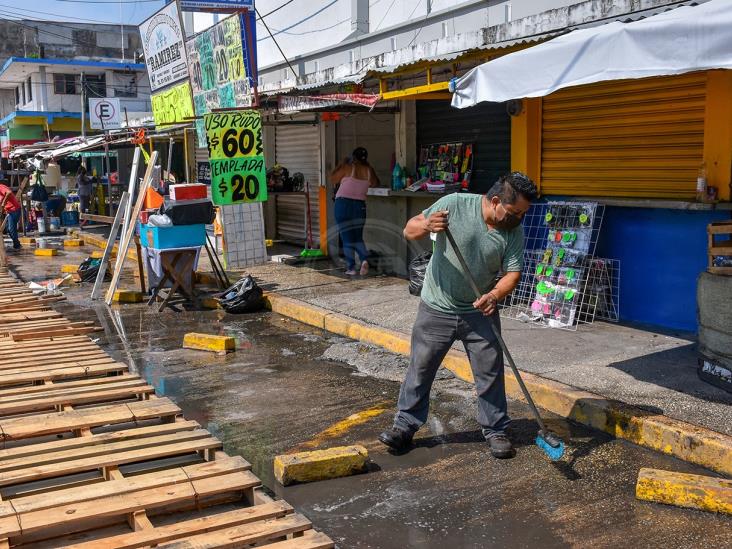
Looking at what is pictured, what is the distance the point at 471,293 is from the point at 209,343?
160 inches

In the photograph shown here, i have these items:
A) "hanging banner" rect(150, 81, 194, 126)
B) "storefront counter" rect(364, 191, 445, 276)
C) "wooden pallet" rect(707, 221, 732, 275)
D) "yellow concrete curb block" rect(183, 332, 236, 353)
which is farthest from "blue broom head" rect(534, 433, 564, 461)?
"hanging banner" rect(150, 81, 194, 126)

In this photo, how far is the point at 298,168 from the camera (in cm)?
1580

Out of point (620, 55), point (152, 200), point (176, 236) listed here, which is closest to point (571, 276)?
point (620, 55)

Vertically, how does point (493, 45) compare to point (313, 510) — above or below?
above

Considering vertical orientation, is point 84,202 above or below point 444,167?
below

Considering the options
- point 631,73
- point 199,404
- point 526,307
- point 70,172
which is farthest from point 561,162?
point 70,172

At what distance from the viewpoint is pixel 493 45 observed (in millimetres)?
7496

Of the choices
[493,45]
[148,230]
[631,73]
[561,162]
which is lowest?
[148,230]

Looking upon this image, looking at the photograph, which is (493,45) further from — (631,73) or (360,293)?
(360,293)

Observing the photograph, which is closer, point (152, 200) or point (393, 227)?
point (152, 200)

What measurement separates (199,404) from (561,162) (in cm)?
505

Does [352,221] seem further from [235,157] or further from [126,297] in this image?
[126,297]

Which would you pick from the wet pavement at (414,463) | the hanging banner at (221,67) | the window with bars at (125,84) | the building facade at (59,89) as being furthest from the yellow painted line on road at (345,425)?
the window with bars at (125,84)

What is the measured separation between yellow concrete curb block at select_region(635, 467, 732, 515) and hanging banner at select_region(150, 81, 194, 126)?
10586 mm
